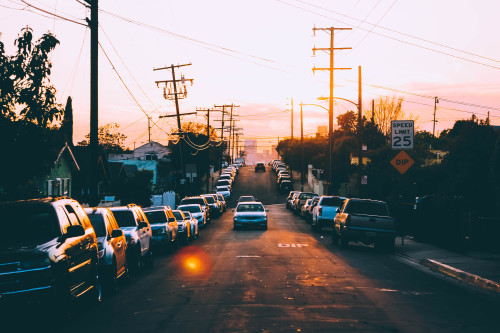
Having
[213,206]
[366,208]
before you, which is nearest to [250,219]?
[366,208]

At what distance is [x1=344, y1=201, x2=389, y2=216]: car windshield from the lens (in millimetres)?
24969

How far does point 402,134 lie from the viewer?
25812mm

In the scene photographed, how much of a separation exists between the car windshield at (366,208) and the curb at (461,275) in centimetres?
452

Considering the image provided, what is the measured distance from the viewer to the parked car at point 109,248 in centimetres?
1348

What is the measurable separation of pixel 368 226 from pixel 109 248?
1270 centimetres

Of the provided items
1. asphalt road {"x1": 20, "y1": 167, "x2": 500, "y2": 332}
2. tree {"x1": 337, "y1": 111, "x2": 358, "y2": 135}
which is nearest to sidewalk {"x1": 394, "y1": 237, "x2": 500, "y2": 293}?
asphalt road {"x1": 20, "y1": 167, "x2": 500, "y2": 332}

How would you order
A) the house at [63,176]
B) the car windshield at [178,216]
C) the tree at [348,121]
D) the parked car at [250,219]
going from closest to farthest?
the car windshield at [178,216] → the parked car at [250,219] → the house at [63,176] → the tree at [348,121]

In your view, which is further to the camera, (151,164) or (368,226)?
(151,164)

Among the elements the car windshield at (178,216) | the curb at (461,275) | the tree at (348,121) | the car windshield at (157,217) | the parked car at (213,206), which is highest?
the tree at (348,121)

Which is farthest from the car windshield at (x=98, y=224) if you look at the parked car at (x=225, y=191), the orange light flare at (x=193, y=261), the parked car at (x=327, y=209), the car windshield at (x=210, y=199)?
the parked car at (x=225, y=191)

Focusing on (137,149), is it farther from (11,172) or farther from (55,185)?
(11,172)

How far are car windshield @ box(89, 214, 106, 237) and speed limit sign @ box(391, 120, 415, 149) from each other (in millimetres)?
14364

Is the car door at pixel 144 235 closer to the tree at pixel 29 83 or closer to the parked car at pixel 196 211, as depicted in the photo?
the tree at pixel 29 83

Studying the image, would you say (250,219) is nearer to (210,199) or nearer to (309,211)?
(309,211)
